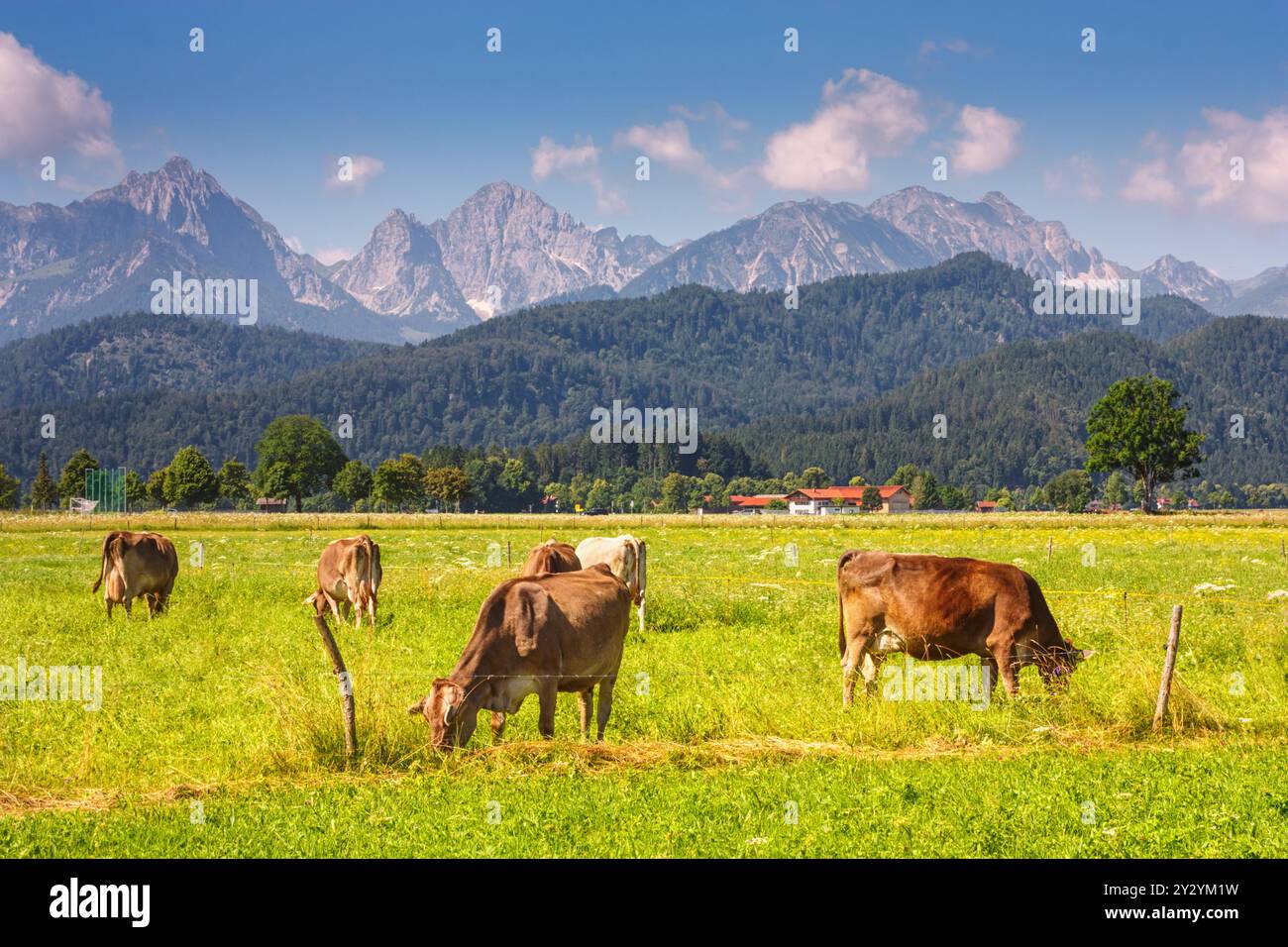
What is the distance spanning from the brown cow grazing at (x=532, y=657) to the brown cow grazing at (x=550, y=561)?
25.3 ft

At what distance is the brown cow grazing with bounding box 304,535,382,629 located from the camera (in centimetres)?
2603

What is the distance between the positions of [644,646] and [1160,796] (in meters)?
12.5

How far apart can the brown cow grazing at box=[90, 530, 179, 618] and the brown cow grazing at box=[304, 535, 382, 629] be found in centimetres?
419

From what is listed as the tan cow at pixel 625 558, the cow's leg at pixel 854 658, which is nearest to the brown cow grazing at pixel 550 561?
the tan cow at pixel 625 558

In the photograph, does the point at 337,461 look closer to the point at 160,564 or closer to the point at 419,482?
the point at 419,482

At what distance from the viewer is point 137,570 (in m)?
26.9

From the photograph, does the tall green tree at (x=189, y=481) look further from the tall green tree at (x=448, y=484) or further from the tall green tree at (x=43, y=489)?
the tall green tree at (x=448, y=484)

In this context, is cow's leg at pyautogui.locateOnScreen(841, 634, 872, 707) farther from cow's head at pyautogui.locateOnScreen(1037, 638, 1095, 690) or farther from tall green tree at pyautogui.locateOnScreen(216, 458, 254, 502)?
tall green tree at pyautogui.locateOnScreen(216, 458, 254, 502)

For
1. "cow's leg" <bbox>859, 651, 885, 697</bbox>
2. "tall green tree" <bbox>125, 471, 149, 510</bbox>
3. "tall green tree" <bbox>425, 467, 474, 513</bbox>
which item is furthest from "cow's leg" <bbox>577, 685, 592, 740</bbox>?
"tall green tree" <bbox>125, 471, 149, 510</bbox>

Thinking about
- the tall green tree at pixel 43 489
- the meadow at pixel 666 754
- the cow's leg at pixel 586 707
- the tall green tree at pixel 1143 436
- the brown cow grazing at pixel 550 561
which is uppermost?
the tall green tree at pixel 1143 436

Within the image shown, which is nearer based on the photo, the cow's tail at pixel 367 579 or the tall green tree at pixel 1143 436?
the cow's tail at pixel 367 579

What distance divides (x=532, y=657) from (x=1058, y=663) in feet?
27.0

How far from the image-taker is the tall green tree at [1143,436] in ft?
373

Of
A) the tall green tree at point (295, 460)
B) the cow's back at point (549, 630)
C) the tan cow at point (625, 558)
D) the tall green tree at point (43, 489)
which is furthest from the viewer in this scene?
the tall green tree at point (43, 489)
